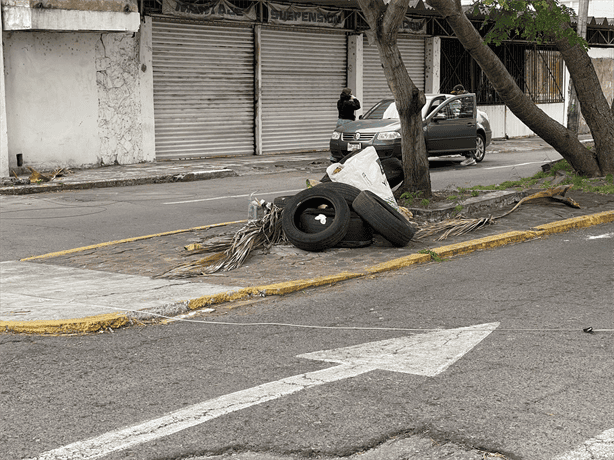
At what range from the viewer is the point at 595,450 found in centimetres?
391

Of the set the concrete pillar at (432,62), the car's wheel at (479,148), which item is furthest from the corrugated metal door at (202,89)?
the concrete pillar at (432,62)

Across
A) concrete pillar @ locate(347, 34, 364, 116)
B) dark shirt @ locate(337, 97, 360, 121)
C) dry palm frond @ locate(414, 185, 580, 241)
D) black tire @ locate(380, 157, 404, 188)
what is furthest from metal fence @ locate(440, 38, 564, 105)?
dry palm frond @ locate(414, 185, 580, 241)

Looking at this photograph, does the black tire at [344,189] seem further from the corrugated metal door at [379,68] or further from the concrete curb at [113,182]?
the corrugated metal door at [379,68]

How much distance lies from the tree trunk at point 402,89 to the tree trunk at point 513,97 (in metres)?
0.82

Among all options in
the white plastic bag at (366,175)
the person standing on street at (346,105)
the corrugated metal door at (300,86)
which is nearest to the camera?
the white plastic bag at (366,175)

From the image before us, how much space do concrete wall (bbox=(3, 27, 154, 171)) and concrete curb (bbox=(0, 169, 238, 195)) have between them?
2239mm

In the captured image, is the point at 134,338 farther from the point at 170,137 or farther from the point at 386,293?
the point at 170,137

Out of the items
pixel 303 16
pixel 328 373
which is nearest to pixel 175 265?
pixel 328 373

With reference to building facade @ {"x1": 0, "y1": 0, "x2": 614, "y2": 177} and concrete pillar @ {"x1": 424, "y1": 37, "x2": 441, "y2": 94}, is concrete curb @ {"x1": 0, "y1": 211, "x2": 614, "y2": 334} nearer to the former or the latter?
building facade @ {"x1": 0, "y1": 0, "x2": 614, "y2": 177}

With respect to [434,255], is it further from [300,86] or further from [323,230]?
[300,86]

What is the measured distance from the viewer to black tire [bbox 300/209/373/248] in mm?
9078

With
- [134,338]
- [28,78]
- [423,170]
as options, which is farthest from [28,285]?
[28,78]

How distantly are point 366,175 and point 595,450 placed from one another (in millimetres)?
5883

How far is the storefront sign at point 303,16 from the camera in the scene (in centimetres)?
2322
